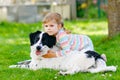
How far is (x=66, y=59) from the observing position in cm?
637

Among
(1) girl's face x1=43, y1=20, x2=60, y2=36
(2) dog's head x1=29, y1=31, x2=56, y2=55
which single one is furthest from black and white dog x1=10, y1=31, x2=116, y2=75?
(1) girl's face x1=43, y1=20, x2=60, y2=36

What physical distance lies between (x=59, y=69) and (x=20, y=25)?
8452 millimetres

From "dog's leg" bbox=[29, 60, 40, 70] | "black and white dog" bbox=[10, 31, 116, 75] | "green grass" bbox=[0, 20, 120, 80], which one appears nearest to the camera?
"green grass" bbox=[0, 20, 120, 80]

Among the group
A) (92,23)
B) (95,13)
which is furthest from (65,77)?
(95,13)

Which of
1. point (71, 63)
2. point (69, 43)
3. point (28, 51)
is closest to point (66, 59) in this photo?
point (71, 63)

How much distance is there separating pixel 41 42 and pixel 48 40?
13 centimetres

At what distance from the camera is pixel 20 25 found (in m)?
14.7

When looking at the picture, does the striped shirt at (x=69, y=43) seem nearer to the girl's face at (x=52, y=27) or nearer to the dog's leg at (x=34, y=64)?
the girl's face at (x=52, y=27)

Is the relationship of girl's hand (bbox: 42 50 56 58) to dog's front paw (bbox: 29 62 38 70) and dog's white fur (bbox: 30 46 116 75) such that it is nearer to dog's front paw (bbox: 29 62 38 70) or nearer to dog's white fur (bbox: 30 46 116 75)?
dog's white fur (bbox: 30 46 116 75)

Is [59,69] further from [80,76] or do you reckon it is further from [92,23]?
[92,23]

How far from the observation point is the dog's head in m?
6.18

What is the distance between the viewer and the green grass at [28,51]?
610 cm

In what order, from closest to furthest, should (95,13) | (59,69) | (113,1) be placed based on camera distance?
(59,69) → (113,1) → (95,13)

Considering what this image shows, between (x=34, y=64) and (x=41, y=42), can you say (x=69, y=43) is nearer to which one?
(x=41, y=42)
